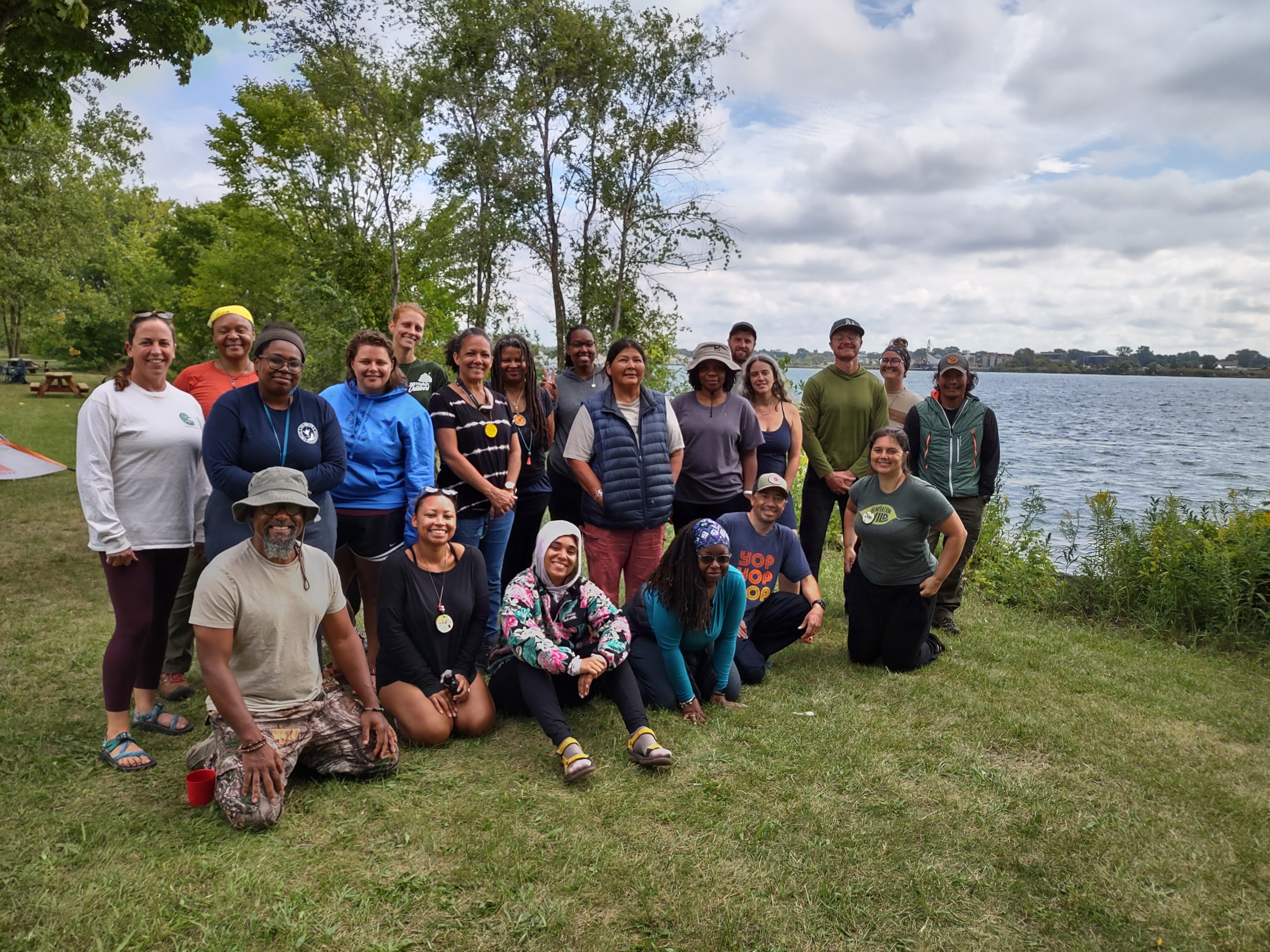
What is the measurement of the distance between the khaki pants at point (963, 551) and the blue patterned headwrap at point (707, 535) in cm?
248

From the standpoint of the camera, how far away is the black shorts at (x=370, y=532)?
4676mm

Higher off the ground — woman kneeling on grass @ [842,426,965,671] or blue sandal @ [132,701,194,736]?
woman kneeling on grass @ [842,426,965,671]

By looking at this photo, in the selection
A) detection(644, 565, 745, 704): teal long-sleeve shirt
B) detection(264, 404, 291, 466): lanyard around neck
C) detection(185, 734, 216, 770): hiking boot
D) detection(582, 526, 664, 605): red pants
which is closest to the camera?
detection(185, 734, 216, 770): hiking boot

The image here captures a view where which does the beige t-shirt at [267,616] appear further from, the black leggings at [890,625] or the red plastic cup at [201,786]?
the black leggings at [890,625]

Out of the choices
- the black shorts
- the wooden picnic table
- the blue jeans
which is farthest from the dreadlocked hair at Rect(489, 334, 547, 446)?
the wooden picnic table

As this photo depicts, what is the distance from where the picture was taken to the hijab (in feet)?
14.3

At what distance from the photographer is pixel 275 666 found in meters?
3.54

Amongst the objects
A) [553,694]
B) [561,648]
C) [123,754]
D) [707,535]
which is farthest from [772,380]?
[123,754]

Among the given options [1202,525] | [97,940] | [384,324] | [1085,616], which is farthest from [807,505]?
[384,324]

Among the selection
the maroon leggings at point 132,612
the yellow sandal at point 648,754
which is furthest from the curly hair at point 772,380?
the maroon leggings at point 132,612

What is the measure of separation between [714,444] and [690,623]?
1498 millimetres

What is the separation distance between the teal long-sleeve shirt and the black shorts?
1533 millimetres

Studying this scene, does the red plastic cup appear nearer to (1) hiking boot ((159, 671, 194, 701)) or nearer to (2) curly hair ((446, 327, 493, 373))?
(1) hiking boot ((159, 671, 194, 701))

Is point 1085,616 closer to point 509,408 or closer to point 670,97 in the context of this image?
point 509,408
